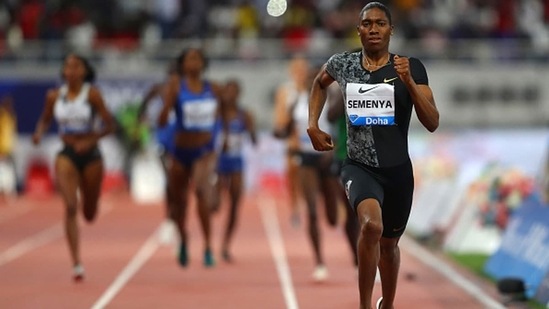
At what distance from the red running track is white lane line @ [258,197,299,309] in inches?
0.5

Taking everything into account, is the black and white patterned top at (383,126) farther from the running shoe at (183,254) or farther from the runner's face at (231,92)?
the runner's face at (231,92)

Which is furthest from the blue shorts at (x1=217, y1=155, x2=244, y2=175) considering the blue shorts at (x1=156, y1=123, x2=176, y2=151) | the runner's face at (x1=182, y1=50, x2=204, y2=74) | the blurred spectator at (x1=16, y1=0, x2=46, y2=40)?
the blurred spectator at (x1=16, y1=0, x2=46, y2=40)

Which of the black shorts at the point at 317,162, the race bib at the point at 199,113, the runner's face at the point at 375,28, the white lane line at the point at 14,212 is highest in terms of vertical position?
the runner's face at the point at 375,28

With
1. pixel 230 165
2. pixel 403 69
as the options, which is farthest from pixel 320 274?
pixel 403 69

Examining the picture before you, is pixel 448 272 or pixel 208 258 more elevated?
pixel 208 258

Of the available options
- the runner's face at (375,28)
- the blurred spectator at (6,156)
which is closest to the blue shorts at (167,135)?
the runner's face at (375,28)

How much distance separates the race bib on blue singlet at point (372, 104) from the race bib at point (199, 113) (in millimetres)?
5612

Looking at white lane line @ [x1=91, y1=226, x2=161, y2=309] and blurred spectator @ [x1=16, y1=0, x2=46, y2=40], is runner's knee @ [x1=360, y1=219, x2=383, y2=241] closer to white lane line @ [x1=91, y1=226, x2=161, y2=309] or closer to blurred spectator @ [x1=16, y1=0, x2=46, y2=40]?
white lane line @ [x1=91, y1=226, x2=161, y2=309]

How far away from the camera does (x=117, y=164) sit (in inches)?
1262

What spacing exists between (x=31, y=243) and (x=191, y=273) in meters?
5.38

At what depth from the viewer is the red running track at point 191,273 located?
12.7m

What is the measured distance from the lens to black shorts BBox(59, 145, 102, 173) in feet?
45.6

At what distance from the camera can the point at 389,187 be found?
→ 9234mm

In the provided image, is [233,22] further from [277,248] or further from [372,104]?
[372,104]
